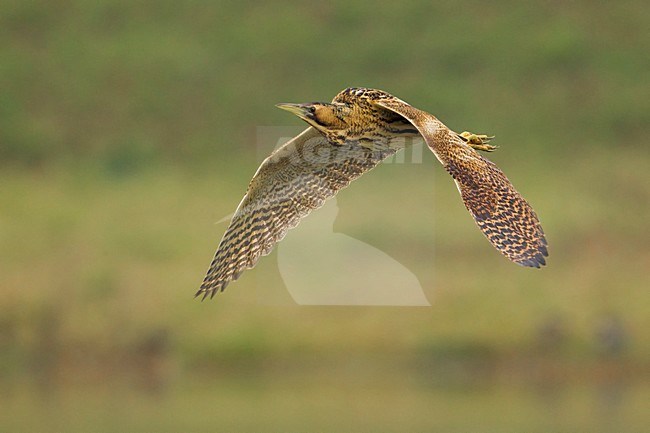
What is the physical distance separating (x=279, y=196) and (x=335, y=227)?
13509 millimetres

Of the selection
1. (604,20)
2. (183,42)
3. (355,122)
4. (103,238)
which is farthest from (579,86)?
(355,122)

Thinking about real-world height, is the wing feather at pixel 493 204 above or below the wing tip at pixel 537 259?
above

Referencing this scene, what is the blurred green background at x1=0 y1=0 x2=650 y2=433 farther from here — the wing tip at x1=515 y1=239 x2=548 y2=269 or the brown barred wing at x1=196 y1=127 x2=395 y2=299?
the wing tip at x1=515 y1=239 x2=548 y2=269

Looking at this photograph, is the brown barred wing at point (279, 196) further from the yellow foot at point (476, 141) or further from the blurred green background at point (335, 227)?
the blurred green background at point (335, 227)

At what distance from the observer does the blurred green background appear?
1056 inches

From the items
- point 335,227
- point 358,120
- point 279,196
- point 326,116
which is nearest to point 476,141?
point 358,120

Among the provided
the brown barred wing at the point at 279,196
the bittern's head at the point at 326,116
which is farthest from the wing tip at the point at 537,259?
the brown barred wing at the point at 279,196

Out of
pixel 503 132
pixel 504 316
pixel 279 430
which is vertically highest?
pixel 503 132

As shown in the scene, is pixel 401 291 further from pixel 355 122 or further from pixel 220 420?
pixel 355 122

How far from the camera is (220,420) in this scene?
85.5 feet

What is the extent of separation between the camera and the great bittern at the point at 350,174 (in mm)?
11609

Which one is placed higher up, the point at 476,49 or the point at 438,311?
the point at 476,49

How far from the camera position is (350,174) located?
48.0ft

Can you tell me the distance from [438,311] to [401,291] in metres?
0.83
